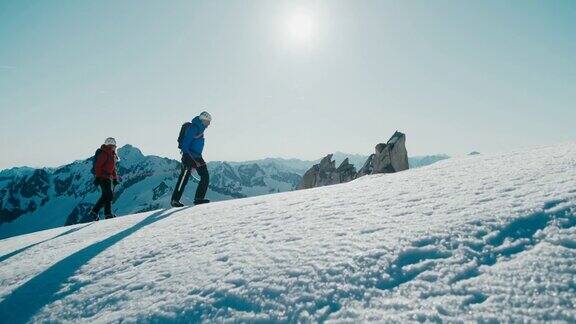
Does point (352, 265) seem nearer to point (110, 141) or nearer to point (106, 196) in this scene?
point (110, 141)

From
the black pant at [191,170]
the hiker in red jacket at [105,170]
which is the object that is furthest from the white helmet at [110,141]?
the black pant at [191,170]

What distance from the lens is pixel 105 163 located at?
1274 cm

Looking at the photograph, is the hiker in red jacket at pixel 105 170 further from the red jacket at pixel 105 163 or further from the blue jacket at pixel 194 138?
the blue jacket at pixel 194 138

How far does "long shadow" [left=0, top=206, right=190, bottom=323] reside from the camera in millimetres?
4043

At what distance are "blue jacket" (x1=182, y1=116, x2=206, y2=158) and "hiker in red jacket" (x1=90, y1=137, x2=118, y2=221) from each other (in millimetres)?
2922

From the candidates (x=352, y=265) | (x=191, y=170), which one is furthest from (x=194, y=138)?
(x=352, y=265)

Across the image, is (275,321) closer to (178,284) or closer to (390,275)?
(390,275)

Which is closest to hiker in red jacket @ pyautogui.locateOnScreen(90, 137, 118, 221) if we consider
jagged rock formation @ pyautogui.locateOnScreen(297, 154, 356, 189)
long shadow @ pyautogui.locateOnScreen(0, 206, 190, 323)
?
long shadow @ pyautogui.locateOnScreen(0, 206, 190, 323)

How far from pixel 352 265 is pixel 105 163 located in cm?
1136

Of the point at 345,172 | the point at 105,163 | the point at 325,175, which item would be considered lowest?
the point at 325,175

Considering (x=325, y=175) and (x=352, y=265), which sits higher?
(x=325, y=175)

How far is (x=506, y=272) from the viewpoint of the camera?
292 cm

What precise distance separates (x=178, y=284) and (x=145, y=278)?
1.95ft

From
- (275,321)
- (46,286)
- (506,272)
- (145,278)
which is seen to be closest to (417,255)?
(506,272)
